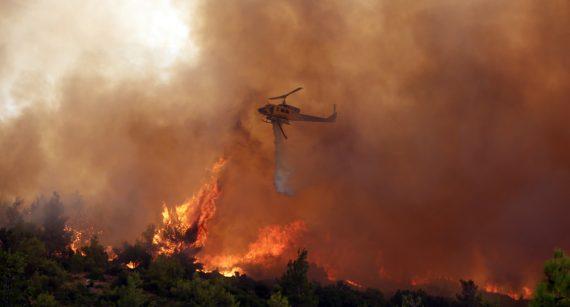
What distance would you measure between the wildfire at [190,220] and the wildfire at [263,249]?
381 centimetres

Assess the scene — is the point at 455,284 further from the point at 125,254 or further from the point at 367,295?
the point at 125,254

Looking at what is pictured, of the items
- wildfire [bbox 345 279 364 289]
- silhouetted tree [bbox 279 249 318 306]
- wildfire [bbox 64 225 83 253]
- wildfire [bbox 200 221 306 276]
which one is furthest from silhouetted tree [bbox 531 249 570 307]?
wildfire [bbox 64 225 83 253]

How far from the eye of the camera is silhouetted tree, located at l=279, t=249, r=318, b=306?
153 ft

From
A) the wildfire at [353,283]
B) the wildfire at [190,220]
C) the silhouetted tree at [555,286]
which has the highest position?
the wildfire at [190,220]

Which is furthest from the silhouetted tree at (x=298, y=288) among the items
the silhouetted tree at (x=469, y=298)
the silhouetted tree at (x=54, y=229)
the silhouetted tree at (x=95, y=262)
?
the silhouetted tree at (x=54, y=229)

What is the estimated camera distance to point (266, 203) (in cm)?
8081

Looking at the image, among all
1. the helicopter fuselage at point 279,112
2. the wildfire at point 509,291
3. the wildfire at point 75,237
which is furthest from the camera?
the wildfire at point 509,291

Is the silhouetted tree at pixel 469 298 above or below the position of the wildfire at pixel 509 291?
below

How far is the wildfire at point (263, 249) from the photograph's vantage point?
69.4m

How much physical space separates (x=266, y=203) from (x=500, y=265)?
124ft

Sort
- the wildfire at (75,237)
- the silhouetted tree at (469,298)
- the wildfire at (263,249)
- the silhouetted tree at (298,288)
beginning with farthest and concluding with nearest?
1. the wildfire at (263,249)
2. the wildfire at (75,237)
3. the silhouetted tree at (469,298)
4. the silhouetted tree at (298,288)

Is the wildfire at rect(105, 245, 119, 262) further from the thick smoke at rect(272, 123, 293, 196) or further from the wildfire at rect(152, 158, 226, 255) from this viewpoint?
the thick smoke at rect(272, 123, 293, 196)

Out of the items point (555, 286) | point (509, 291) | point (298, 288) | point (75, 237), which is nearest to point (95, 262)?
point (75, 237)

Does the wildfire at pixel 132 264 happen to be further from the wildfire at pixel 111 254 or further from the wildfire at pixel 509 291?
the wildfire at pixel 509 291
